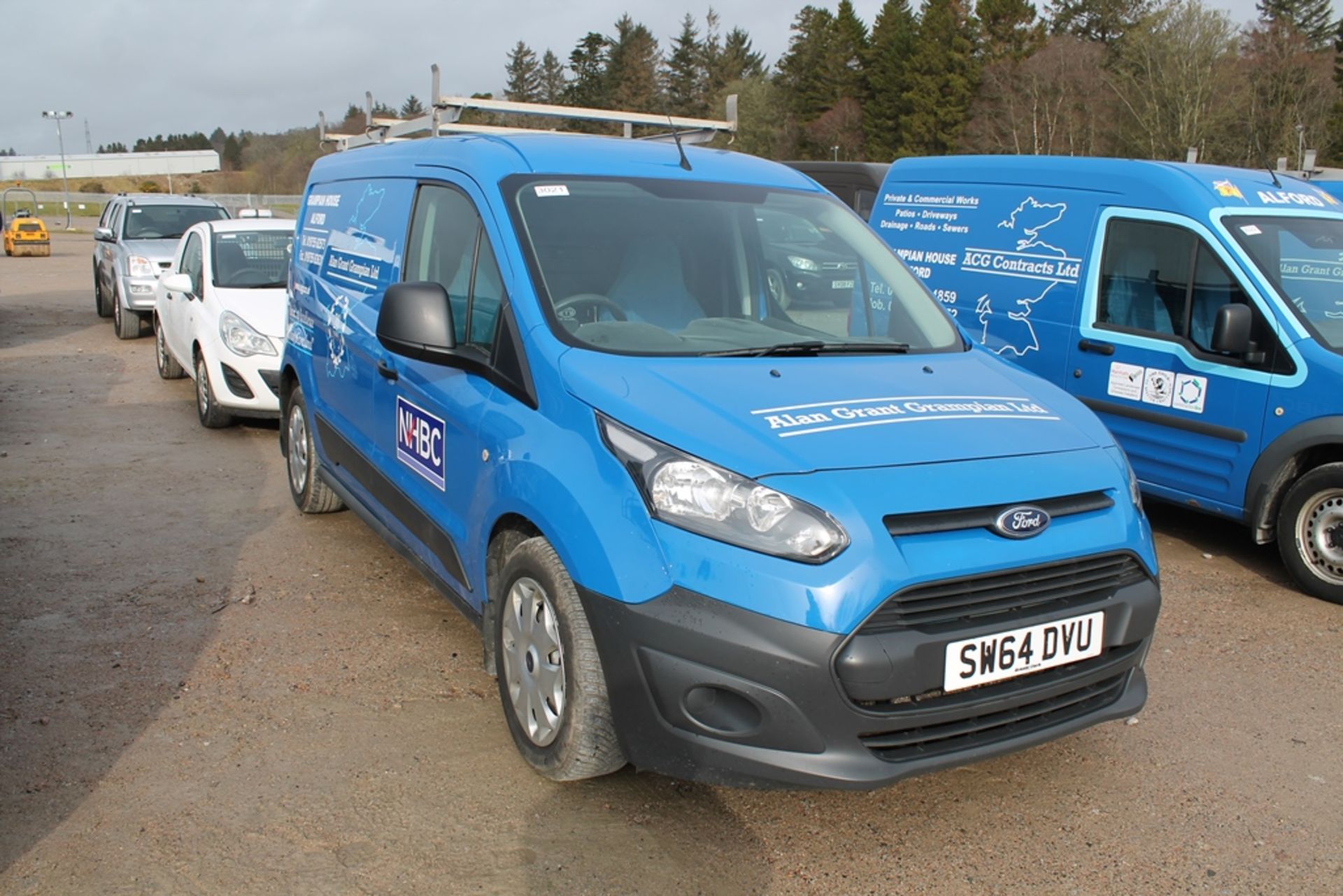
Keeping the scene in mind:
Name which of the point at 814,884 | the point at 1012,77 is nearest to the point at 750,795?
the point at 814,884

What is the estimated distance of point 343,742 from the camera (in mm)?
3791

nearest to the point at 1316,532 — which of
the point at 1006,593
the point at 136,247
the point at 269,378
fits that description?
the point at 1006,593

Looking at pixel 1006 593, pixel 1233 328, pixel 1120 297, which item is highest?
pixel 1120 297

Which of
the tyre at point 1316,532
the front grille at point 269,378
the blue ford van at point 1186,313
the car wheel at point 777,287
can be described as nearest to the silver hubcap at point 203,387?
the front grille at point 269,378

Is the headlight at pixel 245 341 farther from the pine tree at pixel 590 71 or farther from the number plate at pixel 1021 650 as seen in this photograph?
the pine tree at pixel 590 71

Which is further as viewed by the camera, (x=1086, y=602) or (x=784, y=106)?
(x=784, y=106)

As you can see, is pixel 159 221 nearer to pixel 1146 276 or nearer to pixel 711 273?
pixel 1146 276

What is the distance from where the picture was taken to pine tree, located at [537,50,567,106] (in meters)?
97.3

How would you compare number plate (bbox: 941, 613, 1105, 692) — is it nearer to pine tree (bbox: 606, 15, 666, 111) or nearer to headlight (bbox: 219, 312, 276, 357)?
headlight (bbox: 219, 312, 276, 357)

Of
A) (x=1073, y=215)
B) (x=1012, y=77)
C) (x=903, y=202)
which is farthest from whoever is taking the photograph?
(x=1012, y=77)

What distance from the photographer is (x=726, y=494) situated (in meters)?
2.94

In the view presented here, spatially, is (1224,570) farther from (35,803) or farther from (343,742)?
(35,803)

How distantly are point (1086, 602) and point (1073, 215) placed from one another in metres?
4.04

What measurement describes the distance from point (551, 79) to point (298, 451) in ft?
321
